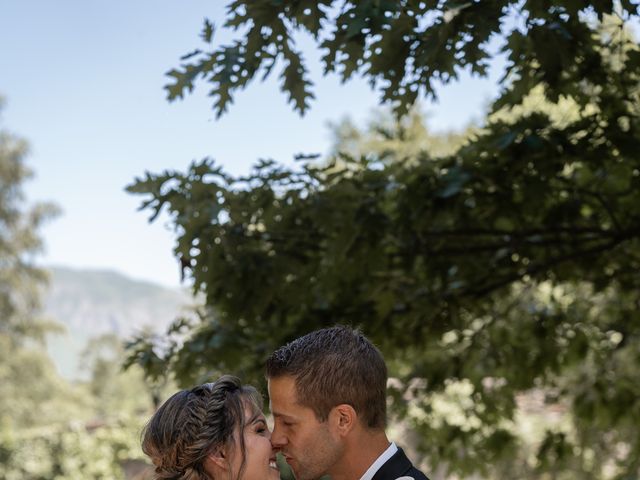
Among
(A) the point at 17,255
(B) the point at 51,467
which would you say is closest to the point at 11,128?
Answer: (A) the point at 17,255

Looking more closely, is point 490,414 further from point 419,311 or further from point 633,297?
point 419,311

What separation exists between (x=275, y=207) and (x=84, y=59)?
107180mm

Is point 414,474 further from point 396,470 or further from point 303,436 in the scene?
point 303,436

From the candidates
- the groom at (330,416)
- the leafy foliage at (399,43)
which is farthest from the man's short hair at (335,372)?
the leafy foliage at (399,43)

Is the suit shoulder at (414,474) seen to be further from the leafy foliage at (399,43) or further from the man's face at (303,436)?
the leafy foliage at (399,43)

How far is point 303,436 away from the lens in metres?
2.98

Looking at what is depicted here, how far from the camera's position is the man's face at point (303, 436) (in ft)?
9.77

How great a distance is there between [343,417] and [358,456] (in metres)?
0.12

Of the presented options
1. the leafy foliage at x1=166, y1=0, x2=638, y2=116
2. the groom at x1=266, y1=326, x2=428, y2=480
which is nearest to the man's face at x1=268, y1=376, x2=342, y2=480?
the groom at x1=266, y1=326, x2=428, y2=480

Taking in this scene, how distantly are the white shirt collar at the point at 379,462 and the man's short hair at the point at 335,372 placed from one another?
0.08m

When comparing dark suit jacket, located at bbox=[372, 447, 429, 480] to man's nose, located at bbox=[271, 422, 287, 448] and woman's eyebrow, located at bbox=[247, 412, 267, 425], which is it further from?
woman's eyebrow, located at bbox=[247, 412, 267, 425]

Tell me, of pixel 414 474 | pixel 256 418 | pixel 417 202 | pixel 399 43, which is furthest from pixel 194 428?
pixel 417 202

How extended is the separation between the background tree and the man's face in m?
1.40

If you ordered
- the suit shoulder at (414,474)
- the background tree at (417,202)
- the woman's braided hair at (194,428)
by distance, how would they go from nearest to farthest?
the suit shoulder at (414,474) < the woman's braided hair at (194,428) < the background tree at (417,202)
